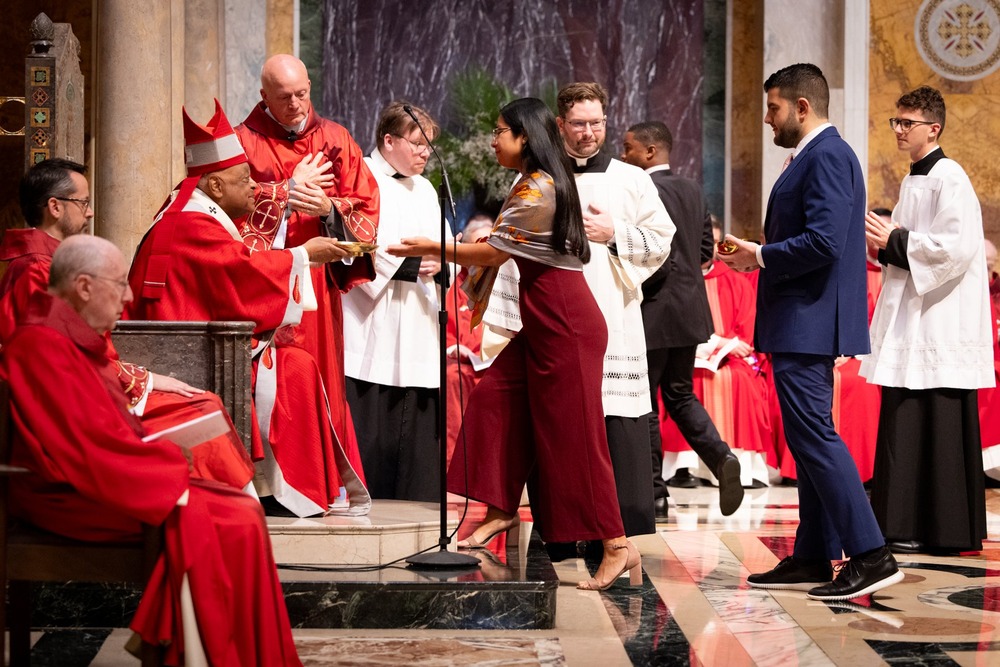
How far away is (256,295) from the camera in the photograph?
4.62 meters

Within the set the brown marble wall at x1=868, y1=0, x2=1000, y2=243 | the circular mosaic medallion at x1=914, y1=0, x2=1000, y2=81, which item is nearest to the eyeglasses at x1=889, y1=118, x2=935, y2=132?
the brown marble wall at x1=868, y1=0, x2=1000, y2=243

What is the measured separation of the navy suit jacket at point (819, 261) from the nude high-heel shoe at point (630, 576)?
2.89 ft

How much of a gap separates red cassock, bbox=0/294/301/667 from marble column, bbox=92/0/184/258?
345 cm

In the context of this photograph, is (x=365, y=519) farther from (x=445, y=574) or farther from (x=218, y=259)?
(x=218, y=259)

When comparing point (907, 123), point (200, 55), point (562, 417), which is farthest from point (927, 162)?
point (200, 55)

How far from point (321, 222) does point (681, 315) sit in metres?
1.95

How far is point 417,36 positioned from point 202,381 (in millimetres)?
6261

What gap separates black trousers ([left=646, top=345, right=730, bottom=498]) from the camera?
643 centimetres

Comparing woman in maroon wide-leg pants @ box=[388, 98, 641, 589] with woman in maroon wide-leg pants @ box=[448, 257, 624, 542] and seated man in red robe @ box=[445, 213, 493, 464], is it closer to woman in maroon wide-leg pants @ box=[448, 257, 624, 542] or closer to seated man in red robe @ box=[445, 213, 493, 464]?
woman in maroon wide-leg pants @ box=[448, 257, 624, 542]

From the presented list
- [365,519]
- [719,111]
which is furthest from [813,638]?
[719,111]

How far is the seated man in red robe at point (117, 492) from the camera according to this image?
10.7 feet

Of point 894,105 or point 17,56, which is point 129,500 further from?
point 894,105

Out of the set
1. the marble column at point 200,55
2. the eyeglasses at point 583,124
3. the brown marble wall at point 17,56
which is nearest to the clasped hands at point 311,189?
the eyeglasses at point 583,124

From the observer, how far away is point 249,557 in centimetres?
335
